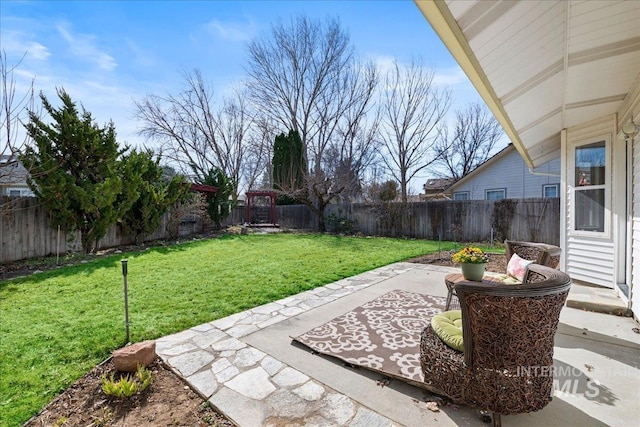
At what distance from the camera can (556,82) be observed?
9.05 feet

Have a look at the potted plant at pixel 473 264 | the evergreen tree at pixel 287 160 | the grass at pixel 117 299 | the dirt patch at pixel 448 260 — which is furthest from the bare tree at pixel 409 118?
the potted plant at pixel 473 264

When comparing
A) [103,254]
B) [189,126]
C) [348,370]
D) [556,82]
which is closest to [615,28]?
[556,82]

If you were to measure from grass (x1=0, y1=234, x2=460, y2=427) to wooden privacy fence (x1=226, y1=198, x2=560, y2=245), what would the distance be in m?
4.23

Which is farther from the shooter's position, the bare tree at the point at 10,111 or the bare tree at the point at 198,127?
the bare tree at the point at 198,127

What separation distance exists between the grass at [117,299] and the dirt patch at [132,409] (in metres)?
0.14

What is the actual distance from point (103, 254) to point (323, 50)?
15051 millimetres

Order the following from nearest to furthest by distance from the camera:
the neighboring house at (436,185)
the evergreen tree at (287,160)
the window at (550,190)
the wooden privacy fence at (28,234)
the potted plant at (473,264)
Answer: the potted plant at (473,264)
the wooden privacy fence at (28,234)
the window at (550,190)
the evergreen tree at (287,160)
the neighboring house at (436,185)

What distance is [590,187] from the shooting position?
4.38 m

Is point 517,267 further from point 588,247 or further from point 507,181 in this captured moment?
point 507,181

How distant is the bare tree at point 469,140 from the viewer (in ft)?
72.4

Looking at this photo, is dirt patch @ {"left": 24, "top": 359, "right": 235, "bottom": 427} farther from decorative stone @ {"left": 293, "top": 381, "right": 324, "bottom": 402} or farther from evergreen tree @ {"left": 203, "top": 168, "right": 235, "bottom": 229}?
evergreen tree @ {"left": 203, "top": 168, "right": 235, "bottom": 229}

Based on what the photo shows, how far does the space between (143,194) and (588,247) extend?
10.7 meters

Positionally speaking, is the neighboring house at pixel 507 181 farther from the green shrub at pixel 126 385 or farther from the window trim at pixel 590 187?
the green shrub at pixel 126 385

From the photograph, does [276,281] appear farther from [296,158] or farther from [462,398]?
[296,158]
